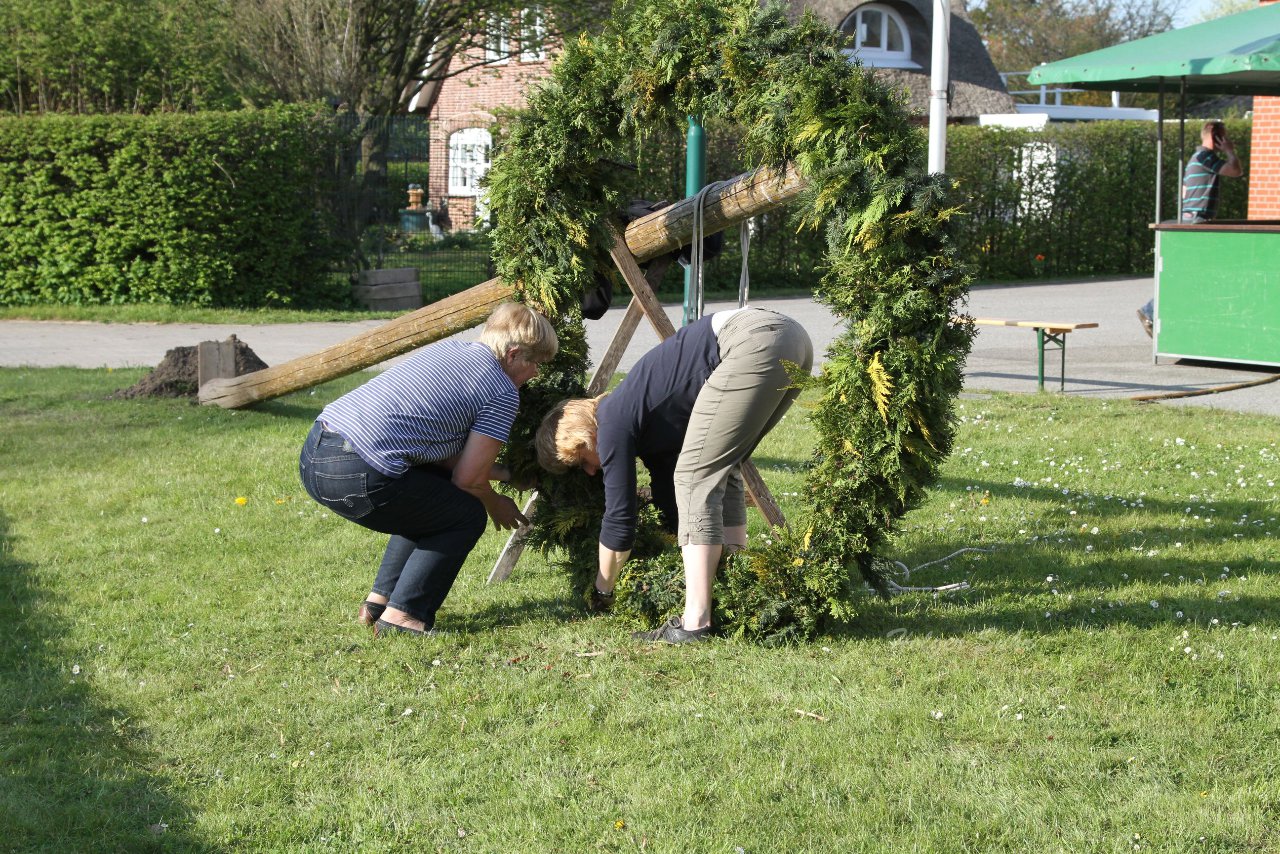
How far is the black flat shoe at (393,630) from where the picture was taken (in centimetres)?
527

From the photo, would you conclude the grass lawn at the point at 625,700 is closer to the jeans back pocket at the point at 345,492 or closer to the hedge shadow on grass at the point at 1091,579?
the hedge shadow on grass at the point at 1091,579

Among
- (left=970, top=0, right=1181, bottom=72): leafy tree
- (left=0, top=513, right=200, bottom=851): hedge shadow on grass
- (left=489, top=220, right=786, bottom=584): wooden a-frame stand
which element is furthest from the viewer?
(left=970, top=0, right=1181, bottom=72): leafy tree

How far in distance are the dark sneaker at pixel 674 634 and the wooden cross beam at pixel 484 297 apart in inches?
69.2

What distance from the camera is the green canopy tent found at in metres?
12.2

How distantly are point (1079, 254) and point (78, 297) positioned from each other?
56.9ft

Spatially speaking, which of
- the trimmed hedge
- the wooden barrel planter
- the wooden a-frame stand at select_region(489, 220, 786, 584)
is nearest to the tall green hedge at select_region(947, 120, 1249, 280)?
the trimmed hedge

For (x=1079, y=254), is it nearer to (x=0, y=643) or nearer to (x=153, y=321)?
(x=153, y=321)

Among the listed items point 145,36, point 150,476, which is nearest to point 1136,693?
point 150,476

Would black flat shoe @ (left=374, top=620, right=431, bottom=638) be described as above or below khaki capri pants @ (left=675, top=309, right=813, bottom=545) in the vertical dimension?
below

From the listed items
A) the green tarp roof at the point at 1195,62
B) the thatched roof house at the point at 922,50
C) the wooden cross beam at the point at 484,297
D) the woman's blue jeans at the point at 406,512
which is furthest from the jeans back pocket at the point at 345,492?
the thatched roof house at the point at 922,50

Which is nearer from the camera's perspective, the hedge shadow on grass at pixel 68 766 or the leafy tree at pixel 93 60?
the hedge shadow on grass at pixel 68 766

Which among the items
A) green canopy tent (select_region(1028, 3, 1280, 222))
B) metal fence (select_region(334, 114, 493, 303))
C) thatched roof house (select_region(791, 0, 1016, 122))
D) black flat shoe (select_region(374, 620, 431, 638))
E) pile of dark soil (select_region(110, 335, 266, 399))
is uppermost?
thatched roof house (select_region(791, 0, 1016, 122))

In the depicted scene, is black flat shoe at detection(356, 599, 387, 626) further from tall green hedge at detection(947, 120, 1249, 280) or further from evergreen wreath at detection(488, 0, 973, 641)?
tall green hedge at detection(947, 120, 1249, 280)

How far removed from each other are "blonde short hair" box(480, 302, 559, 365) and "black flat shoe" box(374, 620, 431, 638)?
46.5 inches
